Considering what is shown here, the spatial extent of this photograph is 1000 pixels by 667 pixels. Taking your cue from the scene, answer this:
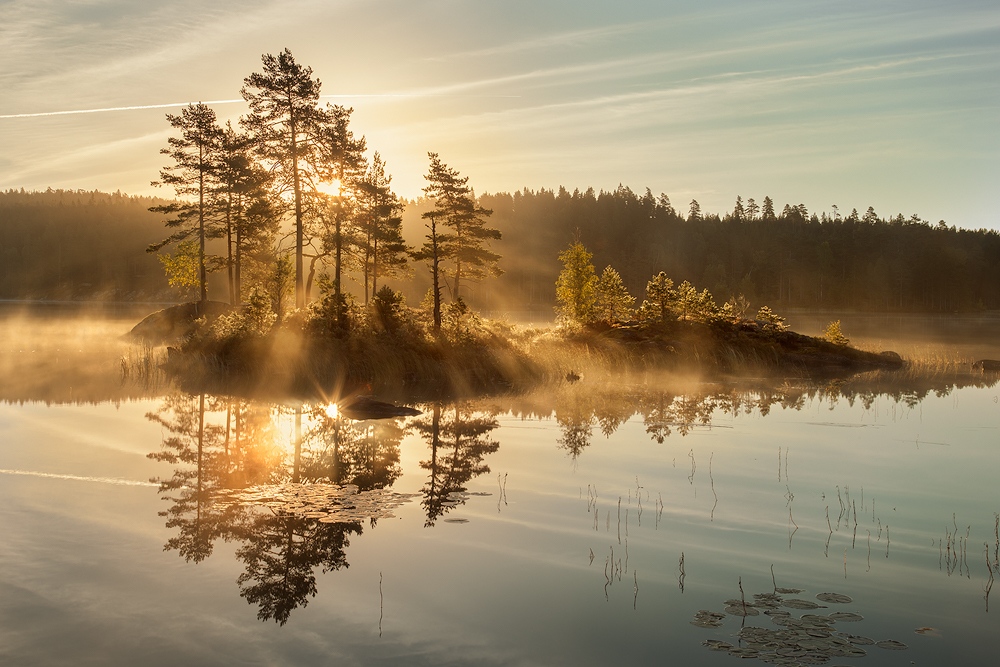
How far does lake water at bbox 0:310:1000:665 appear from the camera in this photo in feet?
22.3

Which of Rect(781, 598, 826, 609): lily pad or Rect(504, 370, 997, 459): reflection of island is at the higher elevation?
Rect(504, 370, 997, 459): reflection of island

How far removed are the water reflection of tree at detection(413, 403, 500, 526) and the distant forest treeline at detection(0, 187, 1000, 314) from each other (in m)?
107

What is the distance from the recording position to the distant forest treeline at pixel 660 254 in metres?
138

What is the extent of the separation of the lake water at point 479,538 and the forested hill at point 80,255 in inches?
5773

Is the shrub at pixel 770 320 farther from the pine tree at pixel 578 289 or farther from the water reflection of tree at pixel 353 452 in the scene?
the water reflection of tree at pixel 353 452

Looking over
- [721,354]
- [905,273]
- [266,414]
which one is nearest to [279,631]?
[266,414]

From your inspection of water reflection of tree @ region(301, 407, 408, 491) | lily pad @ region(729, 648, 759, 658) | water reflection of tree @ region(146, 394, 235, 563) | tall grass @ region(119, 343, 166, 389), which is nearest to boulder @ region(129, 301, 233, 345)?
tall grass @ region(119, 343, 166, 389)

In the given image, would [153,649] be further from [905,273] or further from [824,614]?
[905,273]

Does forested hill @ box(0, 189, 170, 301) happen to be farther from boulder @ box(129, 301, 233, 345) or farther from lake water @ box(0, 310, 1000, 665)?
lake water @ box(0, 310, 1000, 665)

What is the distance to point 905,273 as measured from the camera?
5354 inches

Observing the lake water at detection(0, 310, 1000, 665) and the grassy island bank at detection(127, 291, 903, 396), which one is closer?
the lake water at detection(0, 310, 1000, 665)

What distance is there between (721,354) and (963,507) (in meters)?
24.9

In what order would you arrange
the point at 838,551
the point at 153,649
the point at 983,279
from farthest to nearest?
the point at 983,279
the point at 838,551
the point at 153,649

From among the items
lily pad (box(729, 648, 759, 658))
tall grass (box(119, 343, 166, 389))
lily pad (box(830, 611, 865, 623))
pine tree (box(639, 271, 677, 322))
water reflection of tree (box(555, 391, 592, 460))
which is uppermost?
pine tree (box(639, 271, 677, 322))
